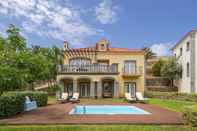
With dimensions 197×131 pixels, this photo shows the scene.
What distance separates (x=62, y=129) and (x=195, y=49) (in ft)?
87.5

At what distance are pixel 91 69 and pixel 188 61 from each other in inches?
516

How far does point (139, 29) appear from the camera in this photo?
3303 cm

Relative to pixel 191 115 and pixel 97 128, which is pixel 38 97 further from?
pixel 191 115

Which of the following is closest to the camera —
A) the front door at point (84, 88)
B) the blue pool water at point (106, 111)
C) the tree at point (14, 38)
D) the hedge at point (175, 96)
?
the tree at point (14, 38)

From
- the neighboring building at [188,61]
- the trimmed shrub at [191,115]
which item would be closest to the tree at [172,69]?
the neighboring building at [188,61]

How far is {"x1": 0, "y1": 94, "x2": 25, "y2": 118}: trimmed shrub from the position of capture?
1419cm

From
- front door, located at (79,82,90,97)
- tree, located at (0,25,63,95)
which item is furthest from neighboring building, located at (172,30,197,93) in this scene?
tree, located at (0,25,63,95)

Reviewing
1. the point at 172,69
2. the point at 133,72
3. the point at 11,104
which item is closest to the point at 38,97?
the point at 11,104

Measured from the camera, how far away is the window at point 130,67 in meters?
37.0

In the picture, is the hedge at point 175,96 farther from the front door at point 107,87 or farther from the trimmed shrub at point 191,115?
the trimmed shrub at point 191,115

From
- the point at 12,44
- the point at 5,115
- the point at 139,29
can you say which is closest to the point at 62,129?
the point at 5,115

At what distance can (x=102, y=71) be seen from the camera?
33969mm

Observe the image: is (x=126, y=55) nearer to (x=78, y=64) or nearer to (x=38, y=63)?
(x=78, y=64)

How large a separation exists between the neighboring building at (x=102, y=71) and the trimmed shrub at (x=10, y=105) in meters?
17.1
